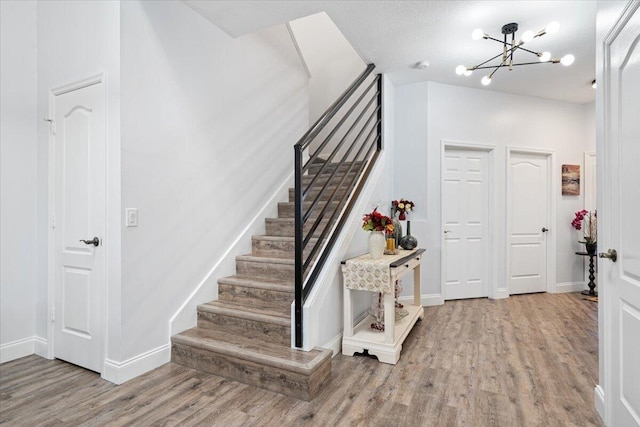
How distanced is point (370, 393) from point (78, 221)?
7.85ft

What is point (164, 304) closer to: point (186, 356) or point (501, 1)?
point (186, 356)

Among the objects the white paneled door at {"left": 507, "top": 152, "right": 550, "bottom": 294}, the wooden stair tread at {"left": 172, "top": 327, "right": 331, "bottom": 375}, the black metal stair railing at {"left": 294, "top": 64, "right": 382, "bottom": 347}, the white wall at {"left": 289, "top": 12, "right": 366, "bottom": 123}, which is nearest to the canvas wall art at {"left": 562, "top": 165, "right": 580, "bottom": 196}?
the white paneled door at {"left": 507, "top": 152, "right": 550, "bottom": 294}

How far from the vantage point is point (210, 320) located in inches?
107

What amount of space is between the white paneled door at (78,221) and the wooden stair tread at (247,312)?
772mm

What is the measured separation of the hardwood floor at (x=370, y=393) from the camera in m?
1.89

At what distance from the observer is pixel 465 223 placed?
14.8ft

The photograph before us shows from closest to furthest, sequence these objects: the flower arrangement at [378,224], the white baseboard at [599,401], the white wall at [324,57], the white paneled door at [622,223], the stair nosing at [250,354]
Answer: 1. the white paneled door at [622,223]
2. the white baseboard at [599,401]
3. the stair nosing at [250,354]
4. the flower arrangement at [378,224]
5. the white wall at [324,57]

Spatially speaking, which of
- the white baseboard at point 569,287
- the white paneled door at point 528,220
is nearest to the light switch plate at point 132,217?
the white paneled door at point 528,220

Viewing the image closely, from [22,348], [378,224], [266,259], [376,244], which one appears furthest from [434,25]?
[22,348]

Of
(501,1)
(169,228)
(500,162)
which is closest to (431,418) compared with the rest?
(169,228)

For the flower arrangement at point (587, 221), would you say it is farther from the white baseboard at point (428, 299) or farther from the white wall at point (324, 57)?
the white wall at point (324, 57)

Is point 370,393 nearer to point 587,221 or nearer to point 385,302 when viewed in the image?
point 385,302

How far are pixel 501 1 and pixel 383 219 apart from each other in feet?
6.18

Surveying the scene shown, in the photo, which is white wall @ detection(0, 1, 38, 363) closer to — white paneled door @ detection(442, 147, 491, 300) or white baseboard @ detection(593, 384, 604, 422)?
white baseboard @ detection(593, 384, 604, 422)
